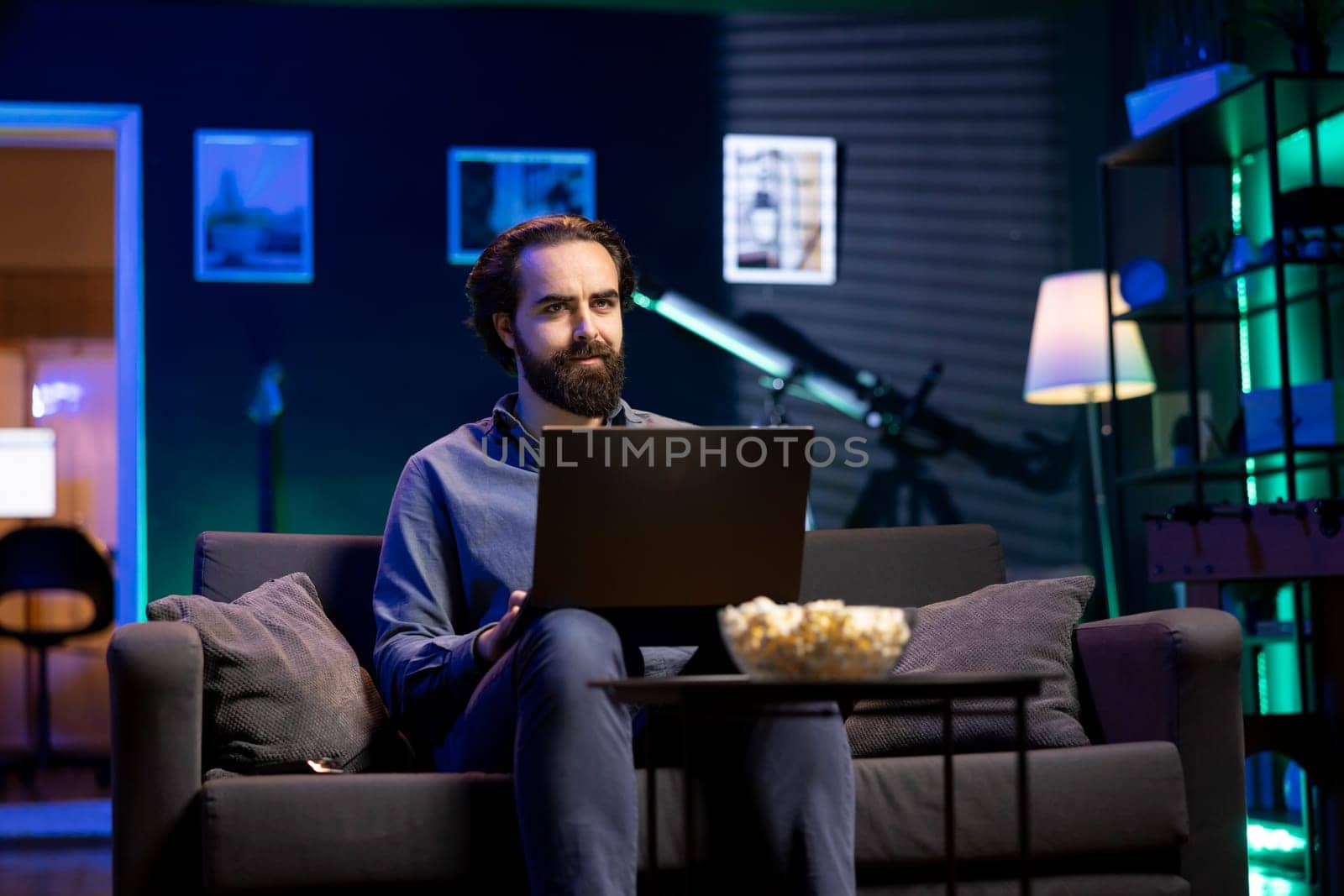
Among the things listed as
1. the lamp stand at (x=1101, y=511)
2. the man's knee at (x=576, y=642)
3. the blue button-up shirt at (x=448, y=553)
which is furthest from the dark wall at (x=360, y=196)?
the man's knee at (x=576, y=642)

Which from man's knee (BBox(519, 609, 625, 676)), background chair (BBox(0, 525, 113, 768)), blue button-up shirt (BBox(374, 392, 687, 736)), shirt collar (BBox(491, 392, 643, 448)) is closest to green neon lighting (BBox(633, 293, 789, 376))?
Answer: background chair (BBox(0, 525, 113, 768))

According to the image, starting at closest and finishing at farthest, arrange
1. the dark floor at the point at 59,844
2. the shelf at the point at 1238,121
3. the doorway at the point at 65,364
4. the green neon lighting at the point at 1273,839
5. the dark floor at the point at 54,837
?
the dark floor at the point at 59,844
the dark floor at the point at 54,837
the green neon lighting at the point at 1273,839
the shelf at the point at 1238,121
the doorway at the point at 65,364

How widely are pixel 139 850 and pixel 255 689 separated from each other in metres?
0.28

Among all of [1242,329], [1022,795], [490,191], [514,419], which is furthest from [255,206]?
[1022,795]

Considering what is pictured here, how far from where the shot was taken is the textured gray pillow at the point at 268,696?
6.97 feet

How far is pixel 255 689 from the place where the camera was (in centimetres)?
213

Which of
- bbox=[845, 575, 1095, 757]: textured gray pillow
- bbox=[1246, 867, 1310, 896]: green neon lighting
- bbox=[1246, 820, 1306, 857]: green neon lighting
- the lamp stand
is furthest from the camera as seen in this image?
the lamp stand

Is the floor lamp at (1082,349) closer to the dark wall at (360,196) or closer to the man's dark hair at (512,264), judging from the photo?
the dark wall at (360,196)

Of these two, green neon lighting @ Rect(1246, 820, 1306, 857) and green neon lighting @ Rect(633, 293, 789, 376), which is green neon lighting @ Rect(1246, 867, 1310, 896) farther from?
green neon lighting @ Rect(633, 293, 789, 376)

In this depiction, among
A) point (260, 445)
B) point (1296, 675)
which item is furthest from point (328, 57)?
point (1296, 675)

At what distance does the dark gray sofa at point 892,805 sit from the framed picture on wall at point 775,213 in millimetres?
2891

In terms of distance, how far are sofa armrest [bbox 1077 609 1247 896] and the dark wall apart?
292 cm

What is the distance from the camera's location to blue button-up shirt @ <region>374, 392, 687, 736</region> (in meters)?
2.13

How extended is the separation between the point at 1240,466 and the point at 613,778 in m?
2.72
